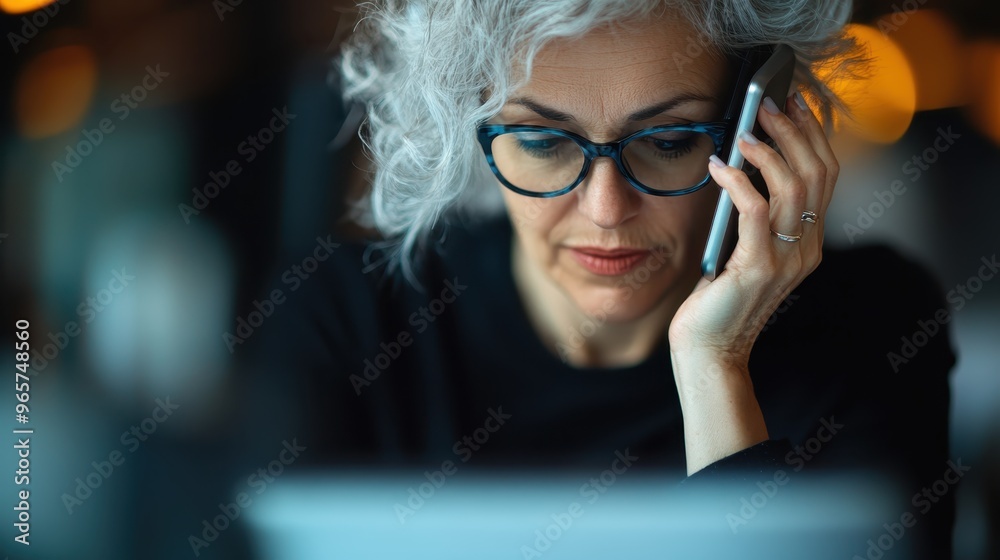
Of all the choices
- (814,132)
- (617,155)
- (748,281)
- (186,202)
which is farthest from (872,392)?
(186,202)

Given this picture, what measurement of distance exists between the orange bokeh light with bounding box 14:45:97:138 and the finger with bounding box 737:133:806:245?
0.84 meters

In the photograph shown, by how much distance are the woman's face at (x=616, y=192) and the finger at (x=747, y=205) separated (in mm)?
30

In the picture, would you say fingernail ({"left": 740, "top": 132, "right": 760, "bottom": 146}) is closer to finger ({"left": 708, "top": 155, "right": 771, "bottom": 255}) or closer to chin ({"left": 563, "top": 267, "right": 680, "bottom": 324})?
finger ({"left": 708, "top": 155, "right": 771, "bottom": 255})

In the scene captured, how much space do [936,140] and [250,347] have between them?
936 millimetres

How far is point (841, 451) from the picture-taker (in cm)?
100

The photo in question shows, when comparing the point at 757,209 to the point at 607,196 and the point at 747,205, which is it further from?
the point at 607,196

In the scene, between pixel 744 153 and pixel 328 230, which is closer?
pixel 744 153

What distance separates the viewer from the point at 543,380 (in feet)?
3.40

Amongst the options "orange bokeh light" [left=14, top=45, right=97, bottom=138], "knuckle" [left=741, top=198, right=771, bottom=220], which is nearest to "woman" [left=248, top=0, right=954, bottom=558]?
"knuckle" [left=741, top=198, right=771, bottom=220]

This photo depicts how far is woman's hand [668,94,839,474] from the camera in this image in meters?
0.91

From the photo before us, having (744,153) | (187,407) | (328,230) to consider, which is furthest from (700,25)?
(187,407)

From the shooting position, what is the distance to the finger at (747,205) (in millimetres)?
903

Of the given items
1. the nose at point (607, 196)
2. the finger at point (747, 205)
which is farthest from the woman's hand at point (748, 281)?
the nose at point (607, 196)

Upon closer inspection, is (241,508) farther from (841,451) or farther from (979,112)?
(979,112)
